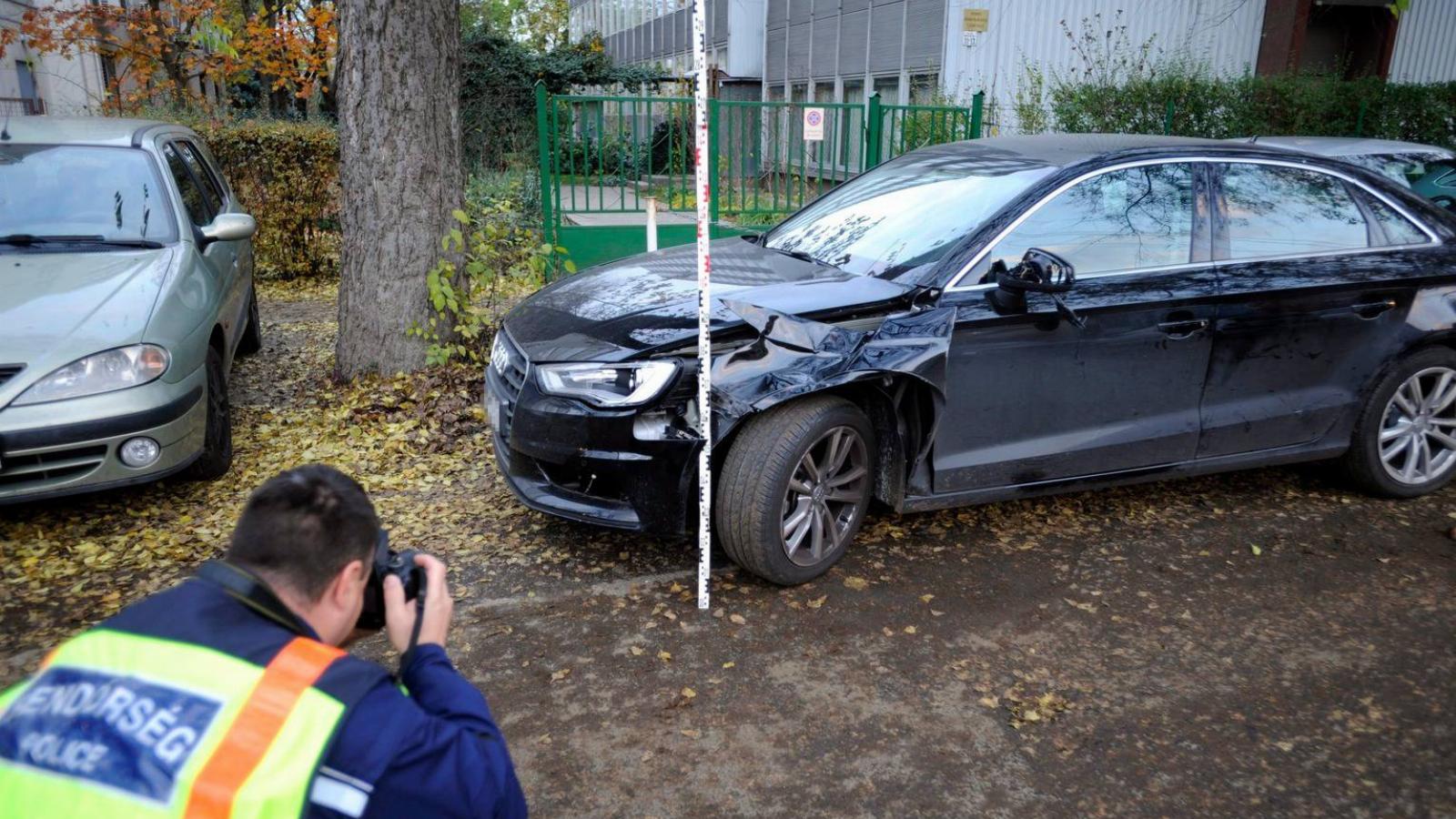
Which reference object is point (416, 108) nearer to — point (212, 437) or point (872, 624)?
point (212, 437)

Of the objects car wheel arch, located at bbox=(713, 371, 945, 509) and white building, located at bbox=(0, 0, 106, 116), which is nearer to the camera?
car wheel arch, located at bbox=(713, 371, 945, 509)

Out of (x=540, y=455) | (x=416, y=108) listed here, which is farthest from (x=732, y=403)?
(x=416, y=108)

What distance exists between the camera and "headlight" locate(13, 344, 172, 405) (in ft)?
13.7

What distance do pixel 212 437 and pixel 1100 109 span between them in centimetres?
1036

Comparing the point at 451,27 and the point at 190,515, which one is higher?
the point at 451,27

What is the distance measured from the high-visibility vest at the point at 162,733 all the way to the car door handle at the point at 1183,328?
3.87 meters

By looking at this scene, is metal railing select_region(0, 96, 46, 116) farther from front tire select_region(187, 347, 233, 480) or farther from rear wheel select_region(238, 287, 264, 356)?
front tire select_region(187, 347, 233, 480)

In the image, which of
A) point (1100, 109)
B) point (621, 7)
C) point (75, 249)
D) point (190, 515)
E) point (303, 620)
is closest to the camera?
point (303, 620)

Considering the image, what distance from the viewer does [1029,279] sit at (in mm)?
3967

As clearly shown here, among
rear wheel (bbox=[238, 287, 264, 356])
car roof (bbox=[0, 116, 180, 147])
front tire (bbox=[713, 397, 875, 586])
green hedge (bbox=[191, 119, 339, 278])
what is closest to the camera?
front tire (bbox=[713, 397, 875, 586])

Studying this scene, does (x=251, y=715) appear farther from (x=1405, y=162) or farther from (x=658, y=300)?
(x=1405, y=162)

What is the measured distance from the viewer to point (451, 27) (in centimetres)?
616

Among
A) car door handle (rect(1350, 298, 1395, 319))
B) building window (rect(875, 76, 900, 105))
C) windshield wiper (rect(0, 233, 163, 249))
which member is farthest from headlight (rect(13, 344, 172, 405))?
building window (rect(875, 76, 900, 105))

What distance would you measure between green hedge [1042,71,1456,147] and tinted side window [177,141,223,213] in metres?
9.29
